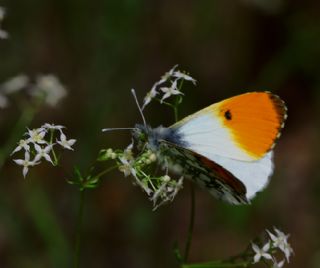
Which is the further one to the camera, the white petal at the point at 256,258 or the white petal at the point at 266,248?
the white petal at the point at 266,248

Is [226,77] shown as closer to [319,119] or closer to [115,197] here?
[319,119]

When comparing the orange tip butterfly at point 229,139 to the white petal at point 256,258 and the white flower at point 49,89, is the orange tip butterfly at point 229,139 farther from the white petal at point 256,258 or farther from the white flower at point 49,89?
the white flower at point 49,89

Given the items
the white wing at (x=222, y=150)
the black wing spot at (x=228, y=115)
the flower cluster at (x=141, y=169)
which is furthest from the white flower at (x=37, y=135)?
the black wing spot at (x=228, y=115)

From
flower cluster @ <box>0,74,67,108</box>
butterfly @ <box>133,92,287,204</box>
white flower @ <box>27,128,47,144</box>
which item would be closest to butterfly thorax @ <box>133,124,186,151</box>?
butterfly @ <box>133,92,287,204</box>

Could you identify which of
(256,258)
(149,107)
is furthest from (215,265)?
(149,107)

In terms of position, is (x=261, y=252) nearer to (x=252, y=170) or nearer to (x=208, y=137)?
(x=252, y=170)

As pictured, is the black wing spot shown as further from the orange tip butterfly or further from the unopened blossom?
the unopened blossom
